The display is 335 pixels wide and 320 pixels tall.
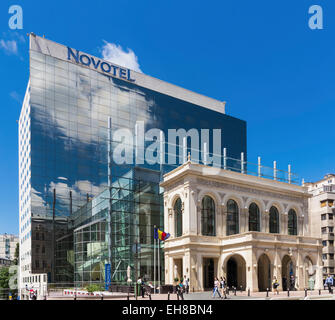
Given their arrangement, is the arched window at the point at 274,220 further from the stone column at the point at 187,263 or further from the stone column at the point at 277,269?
the stone column at the point at 187,263

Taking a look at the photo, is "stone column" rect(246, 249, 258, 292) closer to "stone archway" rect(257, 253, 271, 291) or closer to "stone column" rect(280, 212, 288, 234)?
"stone archway" rect(257, 253, 271, 291)

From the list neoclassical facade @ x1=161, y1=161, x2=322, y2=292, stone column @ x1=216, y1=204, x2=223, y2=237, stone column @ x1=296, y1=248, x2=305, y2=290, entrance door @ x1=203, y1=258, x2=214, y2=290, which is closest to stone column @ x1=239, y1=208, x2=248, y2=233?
neoclassical facade @ x1=161, y1=161, x2=322, y2=292

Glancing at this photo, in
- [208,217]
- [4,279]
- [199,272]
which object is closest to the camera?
[199,272]

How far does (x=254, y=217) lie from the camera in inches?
2133

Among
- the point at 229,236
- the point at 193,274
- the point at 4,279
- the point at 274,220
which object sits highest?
the point at 274,220

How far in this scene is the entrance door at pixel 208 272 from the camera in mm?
49406

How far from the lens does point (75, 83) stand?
69375 millimetres

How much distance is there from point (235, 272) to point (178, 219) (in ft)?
32.8

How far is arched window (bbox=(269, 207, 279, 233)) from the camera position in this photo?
55.8 m

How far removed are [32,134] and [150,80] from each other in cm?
2794

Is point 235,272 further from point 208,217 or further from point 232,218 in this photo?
point 208,217

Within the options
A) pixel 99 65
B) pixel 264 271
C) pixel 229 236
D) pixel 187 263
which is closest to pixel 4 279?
pixel 99 65
